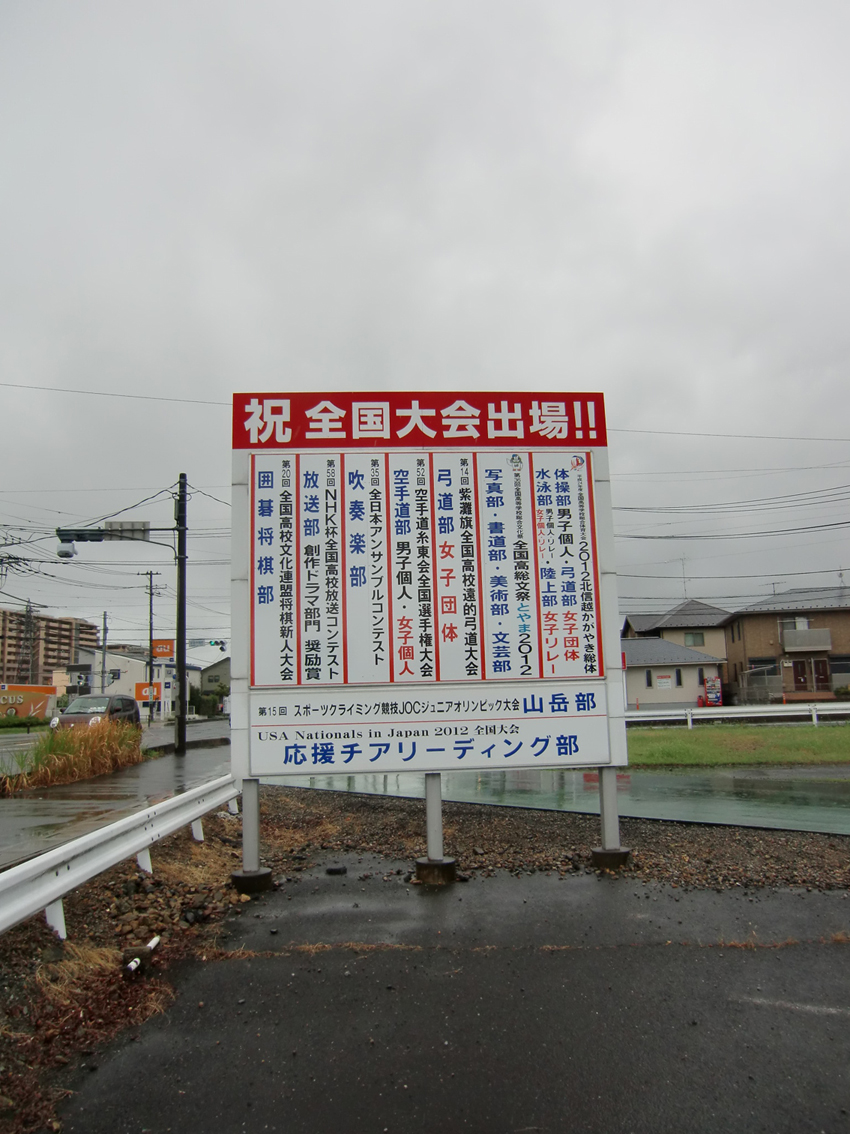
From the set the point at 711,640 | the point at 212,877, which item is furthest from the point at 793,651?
the point at 212,877

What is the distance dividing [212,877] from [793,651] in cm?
4737

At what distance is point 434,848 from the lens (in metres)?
6.41

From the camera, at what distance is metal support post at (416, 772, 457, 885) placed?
6.21 meters

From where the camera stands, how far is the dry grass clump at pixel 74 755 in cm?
1230

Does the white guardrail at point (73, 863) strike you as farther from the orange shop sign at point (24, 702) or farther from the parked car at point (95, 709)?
the orange shop sign at point (24, 702)

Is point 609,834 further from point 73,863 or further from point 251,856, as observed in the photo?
point 73,863

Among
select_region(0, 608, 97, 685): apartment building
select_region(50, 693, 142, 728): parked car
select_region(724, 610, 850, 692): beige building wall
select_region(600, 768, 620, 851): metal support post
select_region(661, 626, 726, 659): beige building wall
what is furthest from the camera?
select_region(0, 608, 97, 685): apartment building

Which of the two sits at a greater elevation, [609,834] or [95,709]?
[95,709]

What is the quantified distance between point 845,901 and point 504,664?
10.8 feet

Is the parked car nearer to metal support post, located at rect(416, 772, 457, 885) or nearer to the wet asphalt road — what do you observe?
metal support post, located at rect(416, 772, 457, 885)

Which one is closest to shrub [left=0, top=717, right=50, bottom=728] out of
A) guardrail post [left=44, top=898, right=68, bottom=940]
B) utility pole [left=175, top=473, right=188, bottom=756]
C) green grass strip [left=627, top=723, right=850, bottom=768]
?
utility pole [left=175, top=473, right=188, bottom=756]

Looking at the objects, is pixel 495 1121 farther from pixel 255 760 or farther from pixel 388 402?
pixel 388 402

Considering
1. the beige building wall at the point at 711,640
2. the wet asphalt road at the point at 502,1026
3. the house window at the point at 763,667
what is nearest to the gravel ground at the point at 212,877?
the wet asphalt road at the point at 502,1026

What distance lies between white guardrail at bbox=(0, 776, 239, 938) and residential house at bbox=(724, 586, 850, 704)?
44502 millimetres
